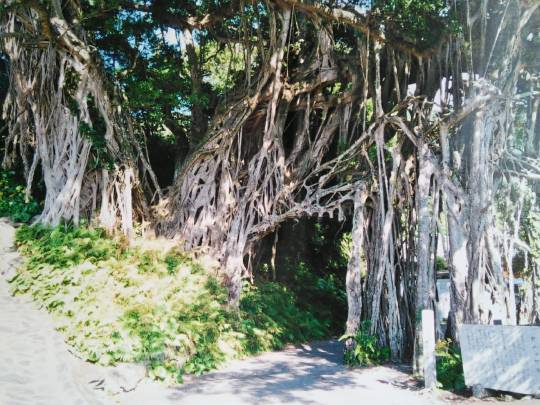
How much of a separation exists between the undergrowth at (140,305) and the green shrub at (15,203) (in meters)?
0.68

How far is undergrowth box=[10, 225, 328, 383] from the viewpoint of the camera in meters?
4.56

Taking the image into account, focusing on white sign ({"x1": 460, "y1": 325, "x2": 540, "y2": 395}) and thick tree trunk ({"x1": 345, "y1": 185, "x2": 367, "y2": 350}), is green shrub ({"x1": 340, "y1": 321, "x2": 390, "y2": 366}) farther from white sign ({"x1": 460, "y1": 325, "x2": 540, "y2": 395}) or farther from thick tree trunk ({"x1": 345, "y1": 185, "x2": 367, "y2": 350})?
white sign ({"x1": 460, "y1": 325, "x2": 540, "y2": 395})

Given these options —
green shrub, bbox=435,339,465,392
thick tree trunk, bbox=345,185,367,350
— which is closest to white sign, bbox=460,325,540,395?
green shrub, bbox=435,339,465,392

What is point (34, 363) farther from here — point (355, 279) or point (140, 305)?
point (355, 279)

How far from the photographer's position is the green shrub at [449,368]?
444 cm

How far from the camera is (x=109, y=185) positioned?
279 inches

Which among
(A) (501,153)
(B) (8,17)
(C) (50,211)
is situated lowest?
(C) (50,211)

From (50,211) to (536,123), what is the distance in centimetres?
729

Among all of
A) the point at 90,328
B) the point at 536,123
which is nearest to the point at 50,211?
the point at 90,328

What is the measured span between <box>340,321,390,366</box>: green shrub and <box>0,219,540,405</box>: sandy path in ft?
0.74

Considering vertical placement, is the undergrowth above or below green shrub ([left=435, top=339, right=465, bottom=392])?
above

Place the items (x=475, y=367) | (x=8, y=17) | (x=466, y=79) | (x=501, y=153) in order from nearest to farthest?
(x=475, y=367)
(x=501, y=153)
(x=466, y=79)
(x=8, y=17)

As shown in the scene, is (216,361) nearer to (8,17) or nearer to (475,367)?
(475,367)

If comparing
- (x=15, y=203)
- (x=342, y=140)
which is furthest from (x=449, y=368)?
(x=15, y=203)
